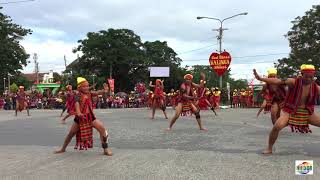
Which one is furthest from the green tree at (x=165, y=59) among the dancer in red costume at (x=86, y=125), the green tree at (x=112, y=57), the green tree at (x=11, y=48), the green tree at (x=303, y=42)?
the dancer in red costume at (x=86, y=125)

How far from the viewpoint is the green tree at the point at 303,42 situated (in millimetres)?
64062

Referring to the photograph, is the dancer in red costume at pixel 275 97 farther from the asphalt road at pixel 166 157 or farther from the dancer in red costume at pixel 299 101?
the dancer in red costume at pixel 299 101

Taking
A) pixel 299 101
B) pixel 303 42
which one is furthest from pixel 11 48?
pixel 299 101

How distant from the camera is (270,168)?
27.0 feet

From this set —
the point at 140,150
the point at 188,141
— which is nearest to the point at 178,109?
the point at 188,141

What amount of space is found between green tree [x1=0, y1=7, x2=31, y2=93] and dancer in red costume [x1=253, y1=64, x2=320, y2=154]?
4702cm

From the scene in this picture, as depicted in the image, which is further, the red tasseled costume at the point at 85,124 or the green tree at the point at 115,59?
the green tree at the point at 115,59

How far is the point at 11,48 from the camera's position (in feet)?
176

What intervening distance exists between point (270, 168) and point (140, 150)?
3135mm

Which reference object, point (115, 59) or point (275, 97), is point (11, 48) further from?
point (275, 97)

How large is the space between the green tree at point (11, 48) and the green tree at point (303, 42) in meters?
30.7

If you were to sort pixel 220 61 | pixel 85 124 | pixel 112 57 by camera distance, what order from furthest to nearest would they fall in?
pixel 112 57, pixel 220 61, pixel 85 124

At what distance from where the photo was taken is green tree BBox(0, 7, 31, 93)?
53.3 meters

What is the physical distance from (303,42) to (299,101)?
59930mm
